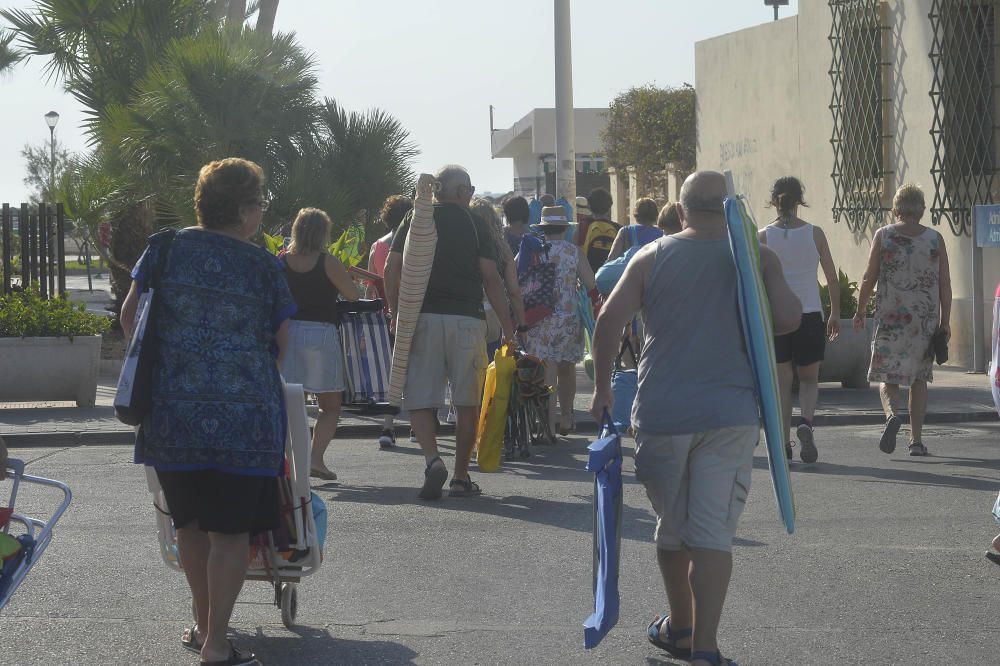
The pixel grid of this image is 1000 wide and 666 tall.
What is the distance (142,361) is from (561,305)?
6133 mm

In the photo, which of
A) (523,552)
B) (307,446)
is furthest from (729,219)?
(523,552)

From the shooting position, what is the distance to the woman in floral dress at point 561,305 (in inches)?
415

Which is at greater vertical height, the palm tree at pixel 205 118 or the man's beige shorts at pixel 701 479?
the palm tree at pixel 205 118

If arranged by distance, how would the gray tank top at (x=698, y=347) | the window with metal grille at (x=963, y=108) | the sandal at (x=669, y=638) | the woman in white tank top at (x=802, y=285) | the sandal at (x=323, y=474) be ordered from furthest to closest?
the window with metal grille at (x=963, y=108)
the woman in white tank top at (x=802, y=285)
the sandal at (x=323, y=474)
the sandal at (x=669, y=638)
the gray tank top at (x=698, y=347)

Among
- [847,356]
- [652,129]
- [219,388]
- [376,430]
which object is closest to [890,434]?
[847,356]

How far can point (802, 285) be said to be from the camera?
929 centimetres

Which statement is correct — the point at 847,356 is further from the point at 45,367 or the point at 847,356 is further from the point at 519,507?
the point at 45,367

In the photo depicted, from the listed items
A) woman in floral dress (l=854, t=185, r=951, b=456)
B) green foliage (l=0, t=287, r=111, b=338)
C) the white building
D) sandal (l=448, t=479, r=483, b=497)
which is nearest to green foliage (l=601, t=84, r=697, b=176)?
the white building

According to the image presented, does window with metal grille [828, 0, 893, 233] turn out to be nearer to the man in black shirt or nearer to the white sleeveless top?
the white sleeveless top

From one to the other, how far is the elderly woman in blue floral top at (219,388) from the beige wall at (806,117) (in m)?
11.4

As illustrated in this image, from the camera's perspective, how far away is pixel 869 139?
1703 cm

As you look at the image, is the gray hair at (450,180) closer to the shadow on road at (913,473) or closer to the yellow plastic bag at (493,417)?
the yellow plastic bag at (493,417)

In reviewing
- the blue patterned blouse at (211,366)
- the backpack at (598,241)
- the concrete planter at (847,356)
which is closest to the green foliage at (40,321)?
the backpack at (598,241)

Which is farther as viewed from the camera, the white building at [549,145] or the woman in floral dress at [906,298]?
the white building at [549,145]
